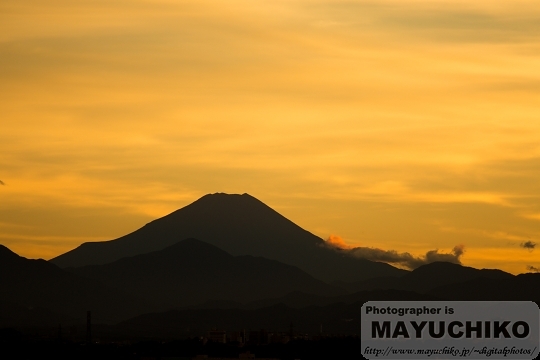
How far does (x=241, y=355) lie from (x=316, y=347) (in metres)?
13.2

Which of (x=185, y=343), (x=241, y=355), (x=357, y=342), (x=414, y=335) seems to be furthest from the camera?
(x=185, y=343)

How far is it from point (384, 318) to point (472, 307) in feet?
20.5

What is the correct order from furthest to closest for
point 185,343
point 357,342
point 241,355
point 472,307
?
point 185,343, point 357,342, point 241,355, point 472,307

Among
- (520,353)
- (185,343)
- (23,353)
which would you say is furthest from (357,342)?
(520,353)

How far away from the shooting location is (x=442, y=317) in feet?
203

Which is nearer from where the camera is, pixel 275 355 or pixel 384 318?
pixel 384 318

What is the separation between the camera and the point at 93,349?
160 m

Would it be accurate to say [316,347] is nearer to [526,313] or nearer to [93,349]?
[93,349]

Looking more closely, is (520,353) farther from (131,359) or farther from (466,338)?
(131,359)

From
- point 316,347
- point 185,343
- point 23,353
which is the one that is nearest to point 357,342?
point 316,347

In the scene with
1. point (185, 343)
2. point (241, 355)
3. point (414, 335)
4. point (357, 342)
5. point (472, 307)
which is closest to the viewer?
point (414, 335)

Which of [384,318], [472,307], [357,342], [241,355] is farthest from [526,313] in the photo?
[357,342]

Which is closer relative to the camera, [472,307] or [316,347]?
[472,307]

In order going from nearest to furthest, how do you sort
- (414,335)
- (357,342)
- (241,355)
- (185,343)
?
(414,335)
(241,355)
(357,342)
(185,343)
